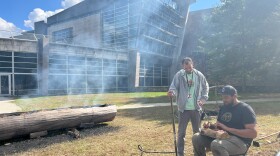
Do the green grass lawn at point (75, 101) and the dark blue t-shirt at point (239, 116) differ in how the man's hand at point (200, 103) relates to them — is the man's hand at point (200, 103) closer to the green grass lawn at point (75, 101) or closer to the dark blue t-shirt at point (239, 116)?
the dark blue t-shirt at point (239, 116)

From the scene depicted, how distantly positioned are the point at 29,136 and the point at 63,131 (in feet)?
3.49

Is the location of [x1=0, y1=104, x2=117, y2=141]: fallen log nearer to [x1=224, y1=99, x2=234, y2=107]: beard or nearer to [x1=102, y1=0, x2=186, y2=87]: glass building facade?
[x1=224, y1=99, x2=234, y2=107]: beard

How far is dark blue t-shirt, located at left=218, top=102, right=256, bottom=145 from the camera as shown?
13.2 feet

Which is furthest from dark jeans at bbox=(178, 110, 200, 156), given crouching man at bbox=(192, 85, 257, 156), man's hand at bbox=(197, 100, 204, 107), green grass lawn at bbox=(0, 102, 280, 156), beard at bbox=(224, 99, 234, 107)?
beard at bbox=(224, 99, 234, 107)

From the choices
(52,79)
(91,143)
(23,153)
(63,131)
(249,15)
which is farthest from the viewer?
(52,79)

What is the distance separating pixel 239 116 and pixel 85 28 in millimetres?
33849

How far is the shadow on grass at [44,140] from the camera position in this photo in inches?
243

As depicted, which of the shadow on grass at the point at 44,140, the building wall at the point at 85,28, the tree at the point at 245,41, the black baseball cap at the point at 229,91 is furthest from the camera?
the building wall at the point at 85,28

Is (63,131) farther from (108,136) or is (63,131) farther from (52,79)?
(52,79)

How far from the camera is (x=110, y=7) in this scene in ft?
99.5

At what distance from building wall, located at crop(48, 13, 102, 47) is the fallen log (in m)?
24.5

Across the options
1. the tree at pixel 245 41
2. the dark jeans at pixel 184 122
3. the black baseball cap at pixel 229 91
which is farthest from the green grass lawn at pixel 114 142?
the tree at pixel 245 41

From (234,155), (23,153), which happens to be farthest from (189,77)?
(23,153)

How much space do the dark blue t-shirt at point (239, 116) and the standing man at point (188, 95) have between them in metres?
0.93
